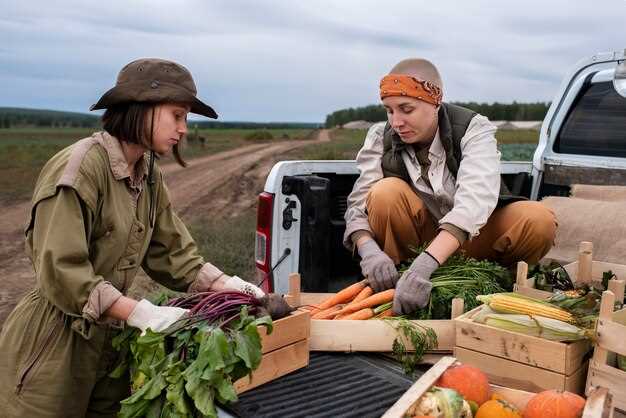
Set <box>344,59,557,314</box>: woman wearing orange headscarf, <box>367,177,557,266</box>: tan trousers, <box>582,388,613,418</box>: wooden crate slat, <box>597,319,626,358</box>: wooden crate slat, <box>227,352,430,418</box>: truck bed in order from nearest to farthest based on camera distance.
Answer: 1. <box>582,388,613,418</box>: wooden crate slat
2. <box>227,352,430,418</box>: truck bed
3. <box>597,319,626,358</box>: wooden crate slat
4. <box>344,59,557,314</box>: woman wearing orange headscarf
5. <box>367,177,557,266</box>: tan trousers

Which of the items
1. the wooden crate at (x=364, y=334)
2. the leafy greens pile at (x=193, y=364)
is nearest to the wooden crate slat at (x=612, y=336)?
the wooden crate at (x=364, y=334)

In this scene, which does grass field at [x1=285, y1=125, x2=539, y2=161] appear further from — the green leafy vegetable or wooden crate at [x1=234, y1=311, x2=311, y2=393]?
wooden crate at [x1=234, y1=311, x2=311, y2=393]

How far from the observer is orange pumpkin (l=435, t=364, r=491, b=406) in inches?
95.0

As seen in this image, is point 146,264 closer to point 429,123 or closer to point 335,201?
point 335,201

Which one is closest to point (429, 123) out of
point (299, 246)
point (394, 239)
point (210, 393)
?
point (394, 239)

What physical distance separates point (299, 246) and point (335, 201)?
55 cm

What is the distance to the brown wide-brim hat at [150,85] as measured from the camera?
2723 mm

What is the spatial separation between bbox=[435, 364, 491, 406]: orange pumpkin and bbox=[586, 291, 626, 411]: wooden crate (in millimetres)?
422

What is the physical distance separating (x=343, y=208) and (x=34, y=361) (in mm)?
2015

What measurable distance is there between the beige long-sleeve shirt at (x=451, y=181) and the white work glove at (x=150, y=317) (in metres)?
1.41

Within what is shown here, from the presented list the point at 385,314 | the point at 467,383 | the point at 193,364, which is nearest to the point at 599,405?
the point at 467,383

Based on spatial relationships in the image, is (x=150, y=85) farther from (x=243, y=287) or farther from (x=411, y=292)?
(x=411, y=292)

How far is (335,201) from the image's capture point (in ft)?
13.5

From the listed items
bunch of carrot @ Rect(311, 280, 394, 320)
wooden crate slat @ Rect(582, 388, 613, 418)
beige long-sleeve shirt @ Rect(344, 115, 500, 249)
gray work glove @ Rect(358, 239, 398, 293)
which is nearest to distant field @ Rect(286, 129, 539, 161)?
beige long-sleeve shirt @ Rect(344, 115, 500, 249)
